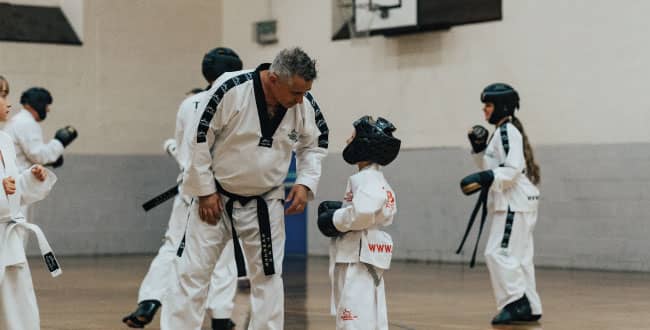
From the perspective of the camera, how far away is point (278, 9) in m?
17.6

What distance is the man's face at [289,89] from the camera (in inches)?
218

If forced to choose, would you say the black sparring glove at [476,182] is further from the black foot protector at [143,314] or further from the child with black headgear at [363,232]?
the black foot protector at [143,314]

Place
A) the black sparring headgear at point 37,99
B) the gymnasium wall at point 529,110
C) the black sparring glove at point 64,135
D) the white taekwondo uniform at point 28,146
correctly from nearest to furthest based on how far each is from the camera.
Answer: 1. the white taekwondo uniform at point 28,146
2. the black sparring glove at point 64,135
3. the black sparring headgear at point 37,99
4. the gymnasium wall at point 529,110

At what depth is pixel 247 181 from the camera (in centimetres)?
581

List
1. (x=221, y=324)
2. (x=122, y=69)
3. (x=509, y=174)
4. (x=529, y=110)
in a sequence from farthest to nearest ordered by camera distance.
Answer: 1. (x=122, y=69)
2. (x=529, y=110)
3. (x=509, y=174)
4. (x=221, y=324)

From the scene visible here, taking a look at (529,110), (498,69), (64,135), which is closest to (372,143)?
(64,135)

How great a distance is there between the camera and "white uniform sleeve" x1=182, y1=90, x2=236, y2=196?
5.70 m

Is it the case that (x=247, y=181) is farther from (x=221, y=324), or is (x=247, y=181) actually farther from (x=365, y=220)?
(x=221, y=324)

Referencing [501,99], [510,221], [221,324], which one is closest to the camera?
[221,324]

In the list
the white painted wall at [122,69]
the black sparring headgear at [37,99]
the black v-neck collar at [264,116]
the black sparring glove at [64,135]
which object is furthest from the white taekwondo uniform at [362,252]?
the white painted wall at [122,69]

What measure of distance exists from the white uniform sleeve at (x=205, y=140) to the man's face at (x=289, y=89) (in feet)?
0.77

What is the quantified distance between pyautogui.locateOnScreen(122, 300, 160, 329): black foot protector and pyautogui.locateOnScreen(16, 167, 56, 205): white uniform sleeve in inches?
100

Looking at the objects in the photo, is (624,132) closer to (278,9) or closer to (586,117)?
(586,117)

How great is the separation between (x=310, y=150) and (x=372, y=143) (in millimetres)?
358
